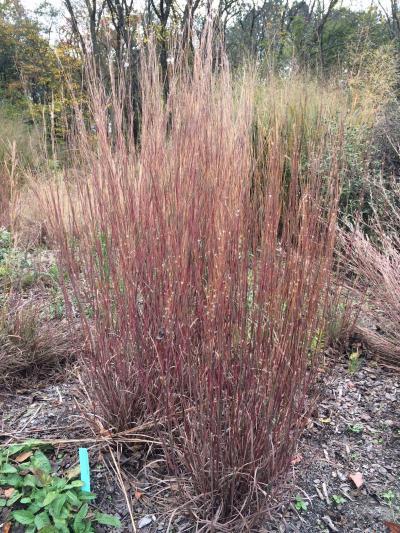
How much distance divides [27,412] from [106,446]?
490 millimetres

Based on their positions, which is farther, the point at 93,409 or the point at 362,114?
the point at 362,114

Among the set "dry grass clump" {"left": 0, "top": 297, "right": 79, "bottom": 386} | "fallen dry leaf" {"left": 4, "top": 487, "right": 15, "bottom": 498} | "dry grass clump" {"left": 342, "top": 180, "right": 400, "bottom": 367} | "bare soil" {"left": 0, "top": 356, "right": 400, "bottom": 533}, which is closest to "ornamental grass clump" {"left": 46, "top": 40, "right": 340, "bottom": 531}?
"bare soil" {"left": 0, "top": 356, "right": 400, "bottom": 533}

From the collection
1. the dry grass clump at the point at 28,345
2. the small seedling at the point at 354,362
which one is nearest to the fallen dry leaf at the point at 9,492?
the dry grass clump at the point at 28,345

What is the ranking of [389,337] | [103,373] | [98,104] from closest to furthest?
[98,104] → [103,373] → [389,337]

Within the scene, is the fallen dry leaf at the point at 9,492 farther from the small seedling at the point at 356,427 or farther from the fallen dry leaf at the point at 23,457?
the small seedling at the point at 356,427

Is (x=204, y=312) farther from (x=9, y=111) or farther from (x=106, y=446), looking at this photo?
(x=9, y=111)

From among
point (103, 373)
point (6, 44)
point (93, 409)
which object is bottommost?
point (93, 409)

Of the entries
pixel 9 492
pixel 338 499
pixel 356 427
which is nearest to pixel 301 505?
pixel 338 499

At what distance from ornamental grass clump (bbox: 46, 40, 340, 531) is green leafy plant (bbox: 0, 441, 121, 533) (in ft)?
0.93

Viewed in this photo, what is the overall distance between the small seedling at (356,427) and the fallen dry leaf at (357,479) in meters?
0.25

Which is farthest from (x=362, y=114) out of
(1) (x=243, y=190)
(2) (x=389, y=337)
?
(1) (x=243, y=190)

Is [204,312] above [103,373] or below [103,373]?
above

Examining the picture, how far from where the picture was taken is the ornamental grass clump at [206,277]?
1.22 meters

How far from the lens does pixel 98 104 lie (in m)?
1.45
